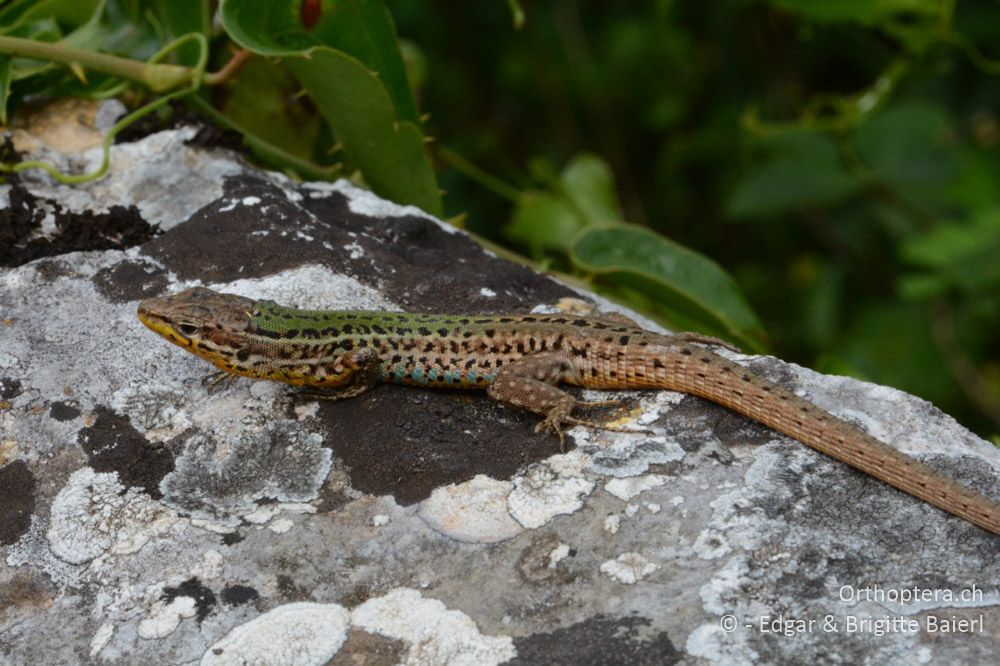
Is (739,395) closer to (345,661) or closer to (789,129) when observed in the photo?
(345,661)

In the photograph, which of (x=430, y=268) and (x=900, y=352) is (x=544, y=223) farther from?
(x=900, y=352)

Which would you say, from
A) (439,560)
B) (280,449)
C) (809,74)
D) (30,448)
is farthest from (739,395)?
(809,74)

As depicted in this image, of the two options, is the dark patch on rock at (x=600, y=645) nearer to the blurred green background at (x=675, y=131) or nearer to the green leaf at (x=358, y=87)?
the blurred green background at (x=675, y=131)

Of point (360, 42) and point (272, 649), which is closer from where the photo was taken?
point (272, 649)

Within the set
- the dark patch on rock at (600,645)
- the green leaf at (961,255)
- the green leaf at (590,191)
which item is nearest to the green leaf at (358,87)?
the green leaf at (590,191)

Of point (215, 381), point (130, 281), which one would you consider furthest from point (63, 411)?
point (130, 281)

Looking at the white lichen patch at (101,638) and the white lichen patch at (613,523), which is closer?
the white lichen patch at (101,638)
